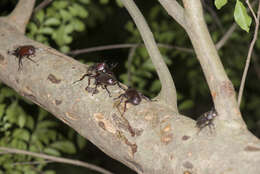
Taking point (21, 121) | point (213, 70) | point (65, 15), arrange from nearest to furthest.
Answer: point (213, 70) < point (21, 121) < point (65, 15)

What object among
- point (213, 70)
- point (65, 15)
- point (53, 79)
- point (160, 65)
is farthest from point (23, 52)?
point (65, 15)

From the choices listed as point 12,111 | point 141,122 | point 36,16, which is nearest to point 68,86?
point 141,122

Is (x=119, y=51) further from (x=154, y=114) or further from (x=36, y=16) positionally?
(x=154, y=114)

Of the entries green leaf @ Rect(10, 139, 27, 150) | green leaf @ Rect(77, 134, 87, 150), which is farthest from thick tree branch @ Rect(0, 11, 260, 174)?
green leaf @ Rect(77, 134, 87, 150)

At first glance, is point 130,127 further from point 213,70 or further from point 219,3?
point 219,3

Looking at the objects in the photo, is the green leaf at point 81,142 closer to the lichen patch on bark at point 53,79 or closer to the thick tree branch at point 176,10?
the lichen patch on bark at point 53,79

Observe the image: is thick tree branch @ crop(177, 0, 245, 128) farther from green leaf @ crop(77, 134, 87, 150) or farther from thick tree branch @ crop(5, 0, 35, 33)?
green leaf @ crop(77, 134, 87, 150)
